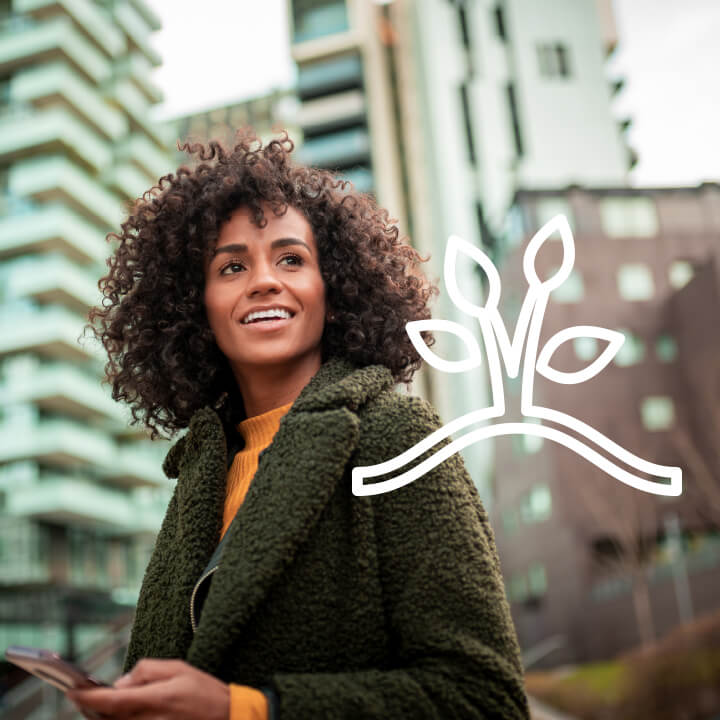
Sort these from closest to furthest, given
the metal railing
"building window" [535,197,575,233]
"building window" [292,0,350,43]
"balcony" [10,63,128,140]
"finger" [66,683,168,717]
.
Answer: "finger" [66,683,168,717] < the metal railing < "building window" [535,197,575,233] < "balcony" [10,63,128,140] < "building window" [292,0,350,43]

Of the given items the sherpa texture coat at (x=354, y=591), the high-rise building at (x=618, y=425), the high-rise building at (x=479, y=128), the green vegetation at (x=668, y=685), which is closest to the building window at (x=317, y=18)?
the high-rise building at (x=479, y=128)

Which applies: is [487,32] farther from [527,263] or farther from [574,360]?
[527,263]

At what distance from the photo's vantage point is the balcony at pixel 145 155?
114 ft

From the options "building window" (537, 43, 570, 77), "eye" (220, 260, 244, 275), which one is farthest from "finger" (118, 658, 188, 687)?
"building window" (537, 43, 570, 77)

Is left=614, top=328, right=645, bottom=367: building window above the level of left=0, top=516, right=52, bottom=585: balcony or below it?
above

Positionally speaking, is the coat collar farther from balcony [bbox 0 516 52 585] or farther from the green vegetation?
balcony [bbox 0 516 52 585]

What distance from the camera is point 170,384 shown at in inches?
86.0

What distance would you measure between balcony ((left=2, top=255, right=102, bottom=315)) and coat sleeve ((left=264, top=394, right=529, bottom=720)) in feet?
93.6

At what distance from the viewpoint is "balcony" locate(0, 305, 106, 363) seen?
28.8m

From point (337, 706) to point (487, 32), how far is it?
3452 centimetres

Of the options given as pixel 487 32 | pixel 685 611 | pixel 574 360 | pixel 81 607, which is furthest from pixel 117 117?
pixel 685 611

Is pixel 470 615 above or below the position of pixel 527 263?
below

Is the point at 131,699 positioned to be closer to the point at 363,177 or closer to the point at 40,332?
the point at 40,332

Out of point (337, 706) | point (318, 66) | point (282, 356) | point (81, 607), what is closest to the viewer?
point (337, 706)
